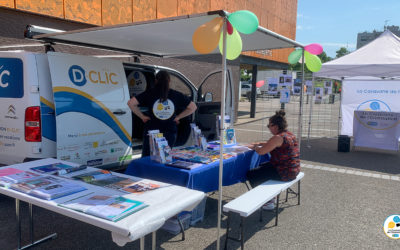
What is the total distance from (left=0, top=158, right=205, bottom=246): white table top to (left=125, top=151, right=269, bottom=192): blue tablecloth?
0.60 metres

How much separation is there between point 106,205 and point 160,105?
6.86 ft

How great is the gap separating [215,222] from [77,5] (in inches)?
224

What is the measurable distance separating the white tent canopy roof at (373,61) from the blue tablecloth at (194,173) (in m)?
5.41

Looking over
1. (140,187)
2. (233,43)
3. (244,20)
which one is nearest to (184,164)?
(140,187)

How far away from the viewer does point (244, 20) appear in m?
2.56

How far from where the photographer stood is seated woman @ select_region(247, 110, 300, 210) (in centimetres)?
371

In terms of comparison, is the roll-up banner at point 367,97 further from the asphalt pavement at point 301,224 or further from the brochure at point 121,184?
the brochure at point 121,184

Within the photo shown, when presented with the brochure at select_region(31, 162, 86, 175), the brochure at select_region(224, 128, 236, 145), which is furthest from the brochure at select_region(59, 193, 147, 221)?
the brochure at select_region(224, 128, 236, 145)

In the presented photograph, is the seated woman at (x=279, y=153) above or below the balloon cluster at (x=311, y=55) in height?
below

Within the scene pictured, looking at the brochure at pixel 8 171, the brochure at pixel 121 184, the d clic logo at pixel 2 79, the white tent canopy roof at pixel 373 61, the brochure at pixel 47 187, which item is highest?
the white tent canopy roof at pixel 373 61

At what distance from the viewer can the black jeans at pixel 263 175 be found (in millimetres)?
3883

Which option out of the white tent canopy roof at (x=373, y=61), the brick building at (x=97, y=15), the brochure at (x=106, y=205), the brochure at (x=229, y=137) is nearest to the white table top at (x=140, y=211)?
the brochure at (x=106, y=205)

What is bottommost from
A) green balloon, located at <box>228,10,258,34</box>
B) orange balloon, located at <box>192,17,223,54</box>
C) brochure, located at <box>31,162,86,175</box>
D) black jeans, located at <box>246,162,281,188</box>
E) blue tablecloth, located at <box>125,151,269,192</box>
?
black jeans, located at <box>246,162,281,188</box>

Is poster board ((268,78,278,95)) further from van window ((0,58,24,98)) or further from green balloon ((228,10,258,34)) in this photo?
van window ((0,58,24,98))
